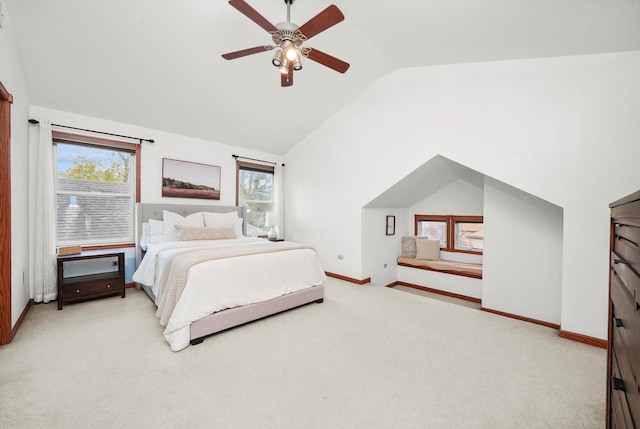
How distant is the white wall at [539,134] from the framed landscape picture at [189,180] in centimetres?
257

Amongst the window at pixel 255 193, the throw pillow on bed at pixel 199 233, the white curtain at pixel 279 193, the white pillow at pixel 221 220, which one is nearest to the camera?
the throw pillow on bed at pixel 199 233

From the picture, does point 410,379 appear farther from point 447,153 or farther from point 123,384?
point 447,153

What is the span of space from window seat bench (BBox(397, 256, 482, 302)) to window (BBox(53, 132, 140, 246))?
4.70m

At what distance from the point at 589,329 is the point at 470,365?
4.50ft

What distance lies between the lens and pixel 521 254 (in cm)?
344

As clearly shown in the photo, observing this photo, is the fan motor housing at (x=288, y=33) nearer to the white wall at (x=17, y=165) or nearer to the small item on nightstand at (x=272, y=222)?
the white wall at (x=17, y=165)

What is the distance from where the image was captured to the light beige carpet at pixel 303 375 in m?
1.67

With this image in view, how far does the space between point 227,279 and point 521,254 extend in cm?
347

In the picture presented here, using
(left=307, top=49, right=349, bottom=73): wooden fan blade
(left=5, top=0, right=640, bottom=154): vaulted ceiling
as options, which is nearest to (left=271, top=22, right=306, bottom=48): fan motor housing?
(left=307, top=49, right=349, bottom=73): wooden fan blade

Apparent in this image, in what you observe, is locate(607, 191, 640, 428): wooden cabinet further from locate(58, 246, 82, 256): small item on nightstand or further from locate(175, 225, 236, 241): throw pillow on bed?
locate(58, 246, 82, 256): small item on nightstand

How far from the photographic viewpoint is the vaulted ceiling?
2299 mm

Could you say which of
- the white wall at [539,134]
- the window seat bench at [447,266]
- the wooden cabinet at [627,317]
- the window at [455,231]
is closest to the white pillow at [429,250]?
the window seat bench at [447,266]

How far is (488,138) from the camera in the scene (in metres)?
3.19

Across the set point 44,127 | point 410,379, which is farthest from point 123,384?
point 44,127
